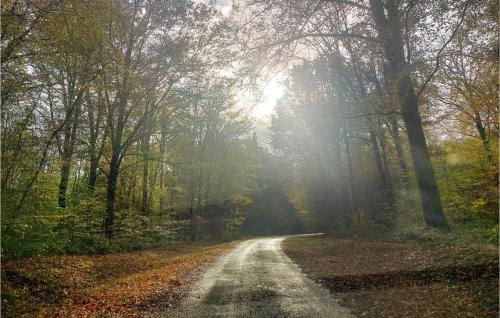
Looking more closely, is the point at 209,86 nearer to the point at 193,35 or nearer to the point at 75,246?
the point at 193,35

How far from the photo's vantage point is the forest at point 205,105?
37.3 ft

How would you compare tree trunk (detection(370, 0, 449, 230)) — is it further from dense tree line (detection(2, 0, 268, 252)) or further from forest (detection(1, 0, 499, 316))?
dense tree line (detection(2, 0, 268, 252))

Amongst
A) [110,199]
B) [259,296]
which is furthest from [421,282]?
[110,199]

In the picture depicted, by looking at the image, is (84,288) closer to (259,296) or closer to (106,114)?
(259,296)

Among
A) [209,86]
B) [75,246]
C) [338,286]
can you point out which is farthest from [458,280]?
[209,86]

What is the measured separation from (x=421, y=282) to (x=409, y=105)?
732 centimetres

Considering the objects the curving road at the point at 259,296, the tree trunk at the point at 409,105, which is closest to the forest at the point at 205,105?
the tree trunk at the point at 409,105

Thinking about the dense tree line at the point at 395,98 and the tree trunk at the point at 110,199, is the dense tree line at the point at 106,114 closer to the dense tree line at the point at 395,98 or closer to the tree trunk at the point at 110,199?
the tree trunk at the point at 110,199

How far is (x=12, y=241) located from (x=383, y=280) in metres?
10.1

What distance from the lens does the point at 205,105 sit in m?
31.9

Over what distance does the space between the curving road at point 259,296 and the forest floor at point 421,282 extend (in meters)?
0.51

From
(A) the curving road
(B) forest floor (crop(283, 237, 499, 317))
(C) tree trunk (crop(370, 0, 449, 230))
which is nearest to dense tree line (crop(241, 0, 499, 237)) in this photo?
(C) tree trunk (crop(370, 0, 449, 230))

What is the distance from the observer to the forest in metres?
11.4

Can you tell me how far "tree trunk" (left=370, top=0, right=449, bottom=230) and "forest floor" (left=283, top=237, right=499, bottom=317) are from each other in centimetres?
170
